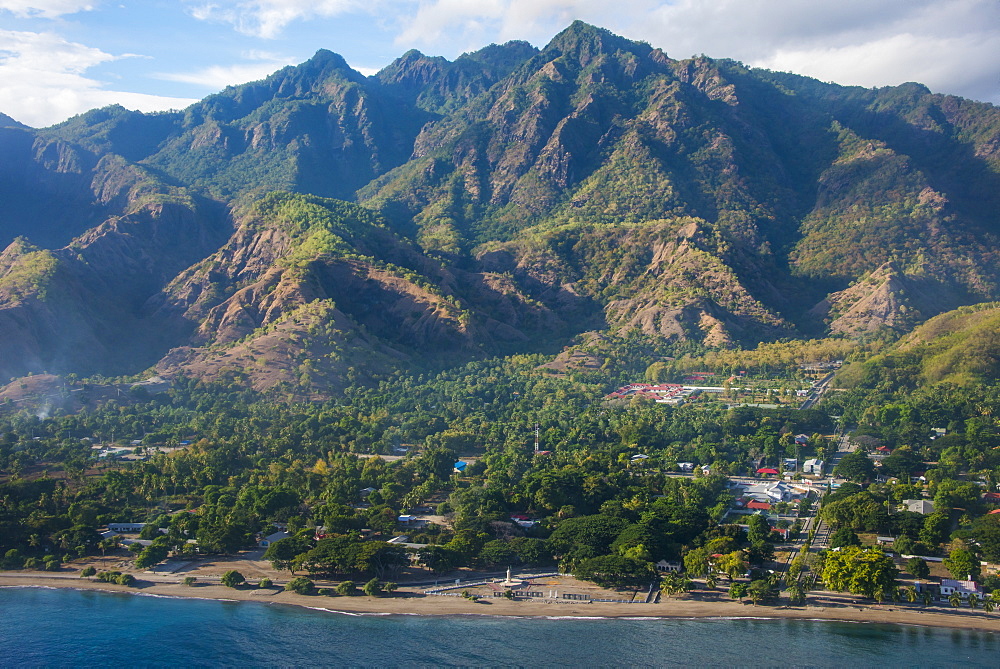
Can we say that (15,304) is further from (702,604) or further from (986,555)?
(986,555)

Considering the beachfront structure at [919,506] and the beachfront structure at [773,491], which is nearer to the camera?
the beachfront structure at [919,506]

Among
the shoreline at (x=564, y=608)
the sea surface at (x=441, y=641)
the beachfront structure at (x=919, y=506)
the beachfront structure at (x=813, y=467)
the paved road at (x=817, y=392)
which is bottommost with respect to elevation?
the sea surface at (x=441, y=641)

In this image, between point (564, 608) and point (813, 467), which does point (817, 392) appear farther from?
point (564, 608)

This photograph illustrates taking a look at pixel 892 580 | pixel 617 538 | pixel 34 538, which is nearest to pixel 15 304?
pixel 34 538

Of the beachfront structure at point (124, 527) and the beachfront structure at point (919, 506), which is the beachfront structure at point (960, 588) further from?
the beachfront structure at point (124, 527)

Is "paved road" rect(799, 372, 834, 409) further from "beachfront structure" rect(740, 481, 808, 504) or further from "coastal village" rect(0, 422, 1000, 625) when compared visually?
"coastal village" rect(0, 422, 1000, 625)

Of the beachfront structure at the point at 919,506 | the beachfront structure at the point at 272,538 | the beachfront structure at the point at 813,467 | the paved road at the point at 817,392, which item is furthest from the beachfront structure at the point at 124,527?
the paved road at the point at 817,392

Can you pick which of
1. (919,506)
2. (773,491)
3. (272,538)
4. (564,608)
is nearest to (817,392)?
(773,491)
